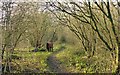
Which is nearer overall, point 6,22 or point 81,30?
point 6,22

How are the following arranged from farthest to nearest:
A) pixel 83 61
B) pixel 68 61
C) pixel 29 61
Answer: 1. pixel 68 61
2. pixel 83 61
3. pixel 29 61

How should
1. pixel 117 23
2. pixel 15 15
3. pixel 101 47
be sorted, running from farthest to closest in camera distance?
1. pixel 101 47
2. pixel 15 15
3. pixel 117 23

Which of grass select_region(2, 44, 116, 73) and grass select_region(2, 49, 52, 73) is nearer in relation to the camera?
grass select_region(2, 44, 116, 73)

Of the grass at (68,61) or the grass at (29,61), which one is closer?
the grass at (68,61)

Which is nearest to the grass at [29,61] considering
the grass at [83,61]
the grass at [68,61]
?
the grass at [68,61]

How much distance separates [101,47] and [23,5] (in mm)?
2402

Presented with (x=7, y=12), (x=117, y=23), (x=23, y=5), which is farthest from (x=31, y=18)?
(x=117, y=23)

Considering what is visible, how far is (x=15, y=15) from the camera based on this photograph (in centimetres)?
577

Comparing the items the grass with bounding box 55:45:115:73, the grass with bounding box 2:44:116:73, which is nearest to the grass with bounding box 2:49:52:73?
the grass with bounding box 2:44:116:73

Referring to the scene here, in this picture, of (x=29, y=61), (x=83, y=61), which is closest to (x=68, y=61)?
(x=83, y=61)

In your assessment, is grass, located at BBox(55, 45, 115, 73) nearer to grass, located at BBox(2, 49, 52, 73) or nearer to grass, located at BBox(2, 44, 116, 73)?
grass, located at BBox(2, 44, 116, 73)

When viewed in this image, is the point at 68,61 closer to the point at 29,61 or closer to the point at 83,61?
the point at 83,61

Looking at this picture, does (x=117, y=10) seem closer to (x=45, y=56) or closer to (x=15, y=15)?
(x=15, y=15)

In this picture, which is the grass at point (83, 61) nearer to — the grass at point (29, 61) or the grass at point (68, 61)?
the grass at point (68, 61)
